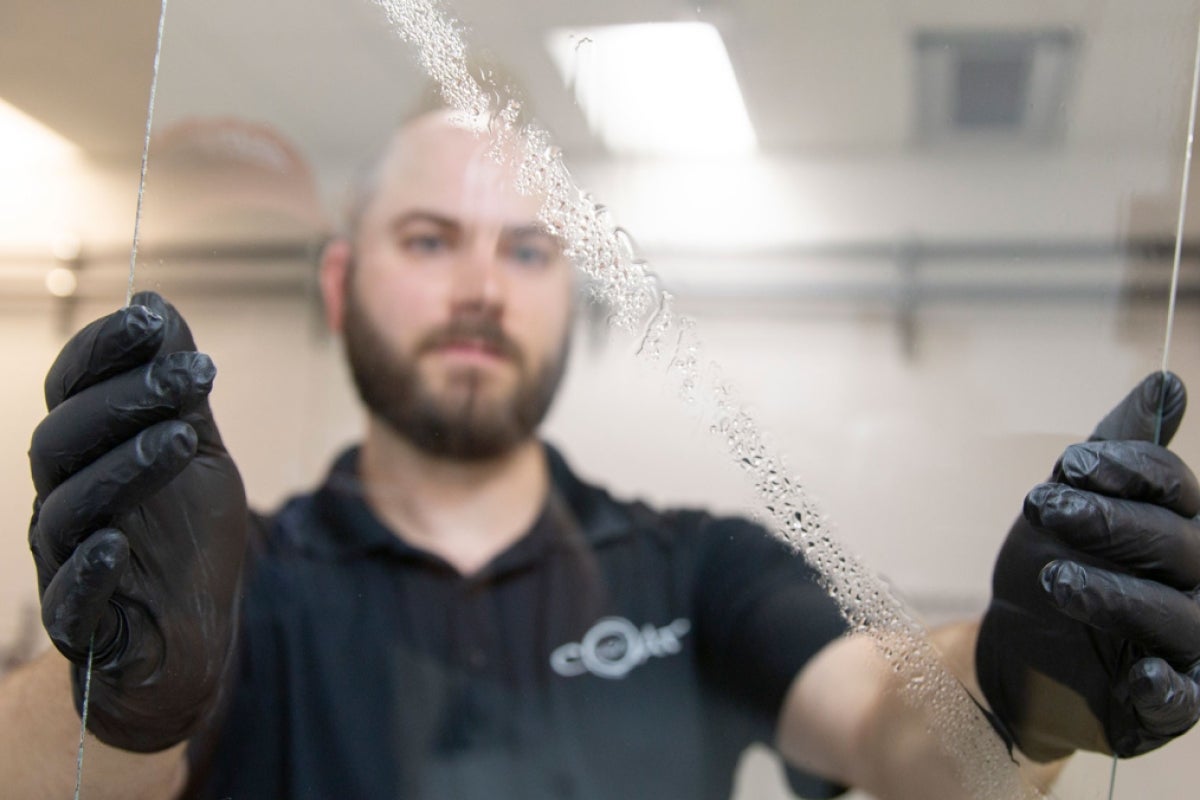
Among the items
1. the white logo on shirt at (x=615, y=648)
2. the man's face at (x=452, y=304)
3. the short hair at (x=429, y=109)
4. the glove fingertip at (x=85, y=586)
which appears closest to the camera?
the glove fingertip at (x=85, y=586)

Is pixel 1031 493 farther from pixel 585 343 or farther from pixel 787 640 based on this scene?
pixel 585 343

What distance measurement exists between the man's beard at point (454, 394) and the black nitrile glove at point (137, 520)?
0.28 m

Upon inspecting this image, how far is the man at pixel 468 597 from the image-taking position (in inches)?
18.2

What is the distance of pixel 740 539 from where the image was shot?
70 centimetres

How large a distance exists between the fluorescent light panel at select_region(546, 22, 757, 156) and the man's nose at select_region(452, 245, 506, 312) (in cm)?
15

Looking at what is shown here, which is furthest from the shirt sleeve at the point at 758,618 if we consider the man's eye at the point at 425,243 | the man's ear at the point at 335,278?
the man's ear at the point at 335,278

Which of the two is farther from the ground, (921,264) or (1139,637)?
(921,264)

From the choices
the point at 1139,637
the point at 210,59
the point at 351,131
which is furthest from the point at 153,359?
the point at 1139,637

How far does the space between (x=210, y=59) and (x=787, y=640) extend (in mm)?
609

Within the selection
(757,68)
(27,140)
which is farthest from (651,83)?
(27,140)

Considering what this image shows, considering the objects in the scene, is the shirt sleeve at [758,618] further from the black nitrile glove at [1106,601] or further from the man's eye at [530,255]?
the man's eye at [530,255]

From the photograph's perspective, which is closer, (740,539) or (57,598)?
(57,598)

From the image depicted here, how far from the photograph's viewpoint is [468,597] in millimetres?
905

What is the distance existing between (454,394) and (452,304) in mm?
84
